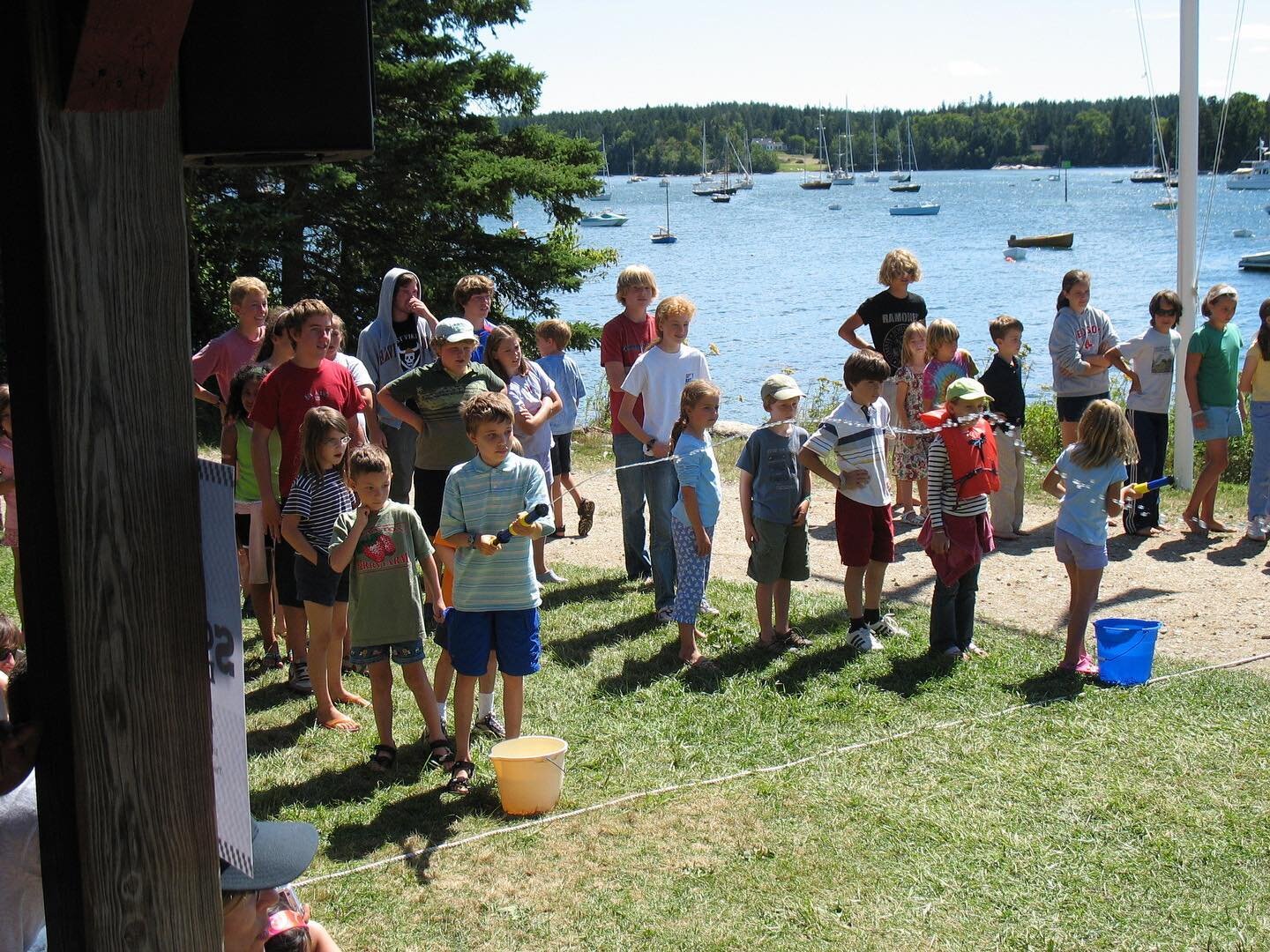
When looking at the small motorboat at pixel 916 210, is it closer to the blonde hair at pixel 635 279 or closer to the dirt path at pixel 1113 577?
the dirt path at pixel 1113 577

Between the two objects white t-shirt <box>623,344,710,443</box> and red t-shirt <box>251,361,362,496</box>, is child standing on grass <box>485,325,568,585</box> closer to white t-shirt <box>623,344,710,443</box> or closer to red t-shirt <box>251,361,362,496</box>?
white t-shirt <box>623,344,710,443</box>

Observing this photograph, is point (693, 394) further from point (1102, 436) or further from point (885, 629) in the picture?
point (1102, 436)

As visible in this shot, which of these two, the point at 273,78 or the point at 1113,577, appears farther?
the point at 1113,577

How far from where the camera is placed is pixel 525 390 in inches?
286

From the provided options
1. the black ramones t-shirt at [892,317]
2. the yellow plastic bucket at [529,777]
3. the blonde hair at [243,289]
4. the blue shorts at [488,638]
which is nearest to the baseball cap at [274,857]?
the yellow plastic bucket at [529,777]

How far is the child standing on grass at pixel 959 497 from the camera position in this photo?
20.9 feet

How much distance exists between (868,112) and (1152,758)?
139 meters

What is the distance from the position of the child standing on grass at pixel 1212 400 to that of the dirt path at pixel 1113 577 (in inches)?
10.8

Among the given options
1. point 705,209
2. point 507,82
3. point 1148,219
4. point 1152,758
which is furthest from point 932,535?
point 705,209

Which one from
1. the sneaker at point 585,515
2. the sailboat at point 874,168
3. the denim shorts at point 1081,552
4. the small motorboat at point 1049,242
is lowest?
the sneaker at point 585,515

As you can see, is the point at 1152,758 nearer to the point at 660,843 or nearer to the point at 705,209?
the point at 660,843

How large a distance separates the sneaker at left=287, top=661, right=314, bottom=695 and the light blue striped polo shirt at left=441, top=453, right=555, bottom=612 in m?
1.40

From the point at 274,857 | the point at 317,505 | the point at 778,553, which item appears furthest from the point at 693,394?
the point at 274,857

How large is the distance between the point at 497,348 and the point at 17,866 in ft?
15.0
